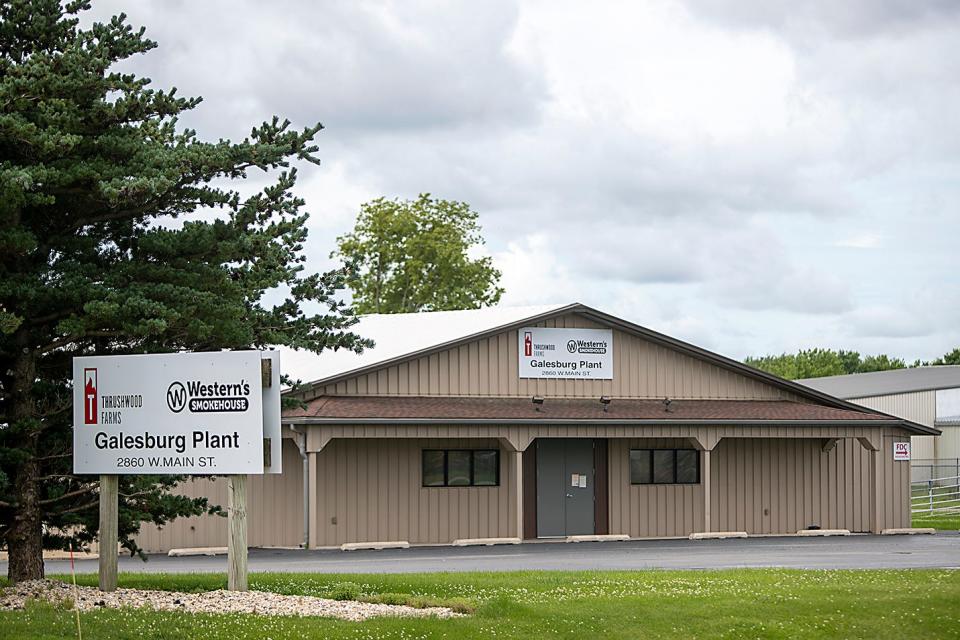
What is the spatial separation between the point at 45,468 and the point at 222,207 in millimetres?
3937

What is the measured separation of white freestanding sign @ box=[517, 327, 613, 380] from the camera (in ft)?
104

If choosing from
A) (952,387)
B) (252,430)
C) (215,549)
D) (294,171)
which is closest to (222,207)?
(294,171)

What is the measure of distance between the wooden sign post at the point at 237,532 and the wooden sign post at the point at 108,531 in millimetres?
1350

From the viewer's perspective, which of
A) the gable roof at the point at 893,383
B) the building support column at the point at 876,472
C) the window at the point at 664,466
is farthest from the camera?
the gable roof at the point at 893,383

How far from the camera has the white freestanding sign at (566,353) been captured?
31.6m

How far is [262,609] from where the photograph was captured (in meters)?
14.7

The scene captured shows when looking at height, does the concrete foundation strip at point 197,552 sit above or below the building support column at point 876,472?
below

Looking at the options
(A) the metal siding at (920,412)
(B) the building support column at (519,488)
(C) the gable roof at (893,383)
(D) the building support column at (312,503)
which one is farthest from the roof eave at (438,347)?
(A) the metal siding at (920,412)

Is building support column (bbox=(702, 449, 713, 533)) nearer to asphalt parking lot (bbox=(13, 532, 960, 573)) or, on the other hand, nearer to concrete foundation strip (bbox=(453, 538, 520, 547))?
asphalt parking lot (bbox=(13, 532, 960, 573))

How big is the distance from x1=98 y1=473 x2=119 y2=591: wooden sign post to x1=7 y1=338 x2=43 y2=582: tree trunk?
83 cm

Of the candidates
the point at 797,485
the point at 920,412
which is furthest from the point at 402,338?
the point at 920,412

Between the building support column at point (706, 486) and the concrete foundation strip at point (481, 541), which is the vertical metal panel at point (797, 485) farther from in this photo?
the concrete foundation strip at point (481, 541)

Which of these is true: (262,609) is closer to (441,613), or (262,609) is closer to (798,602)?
(441,613)

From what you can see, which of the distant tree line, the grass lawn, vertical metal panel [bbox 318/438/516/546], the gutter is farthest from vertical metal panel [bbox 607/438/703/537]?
the distant tree line
